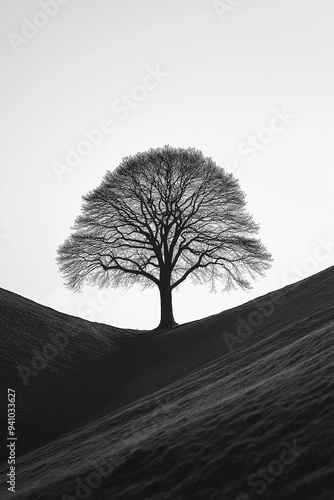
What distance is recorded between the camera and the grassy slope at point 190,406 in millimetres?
7977

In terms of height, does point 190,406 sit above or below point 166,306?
below

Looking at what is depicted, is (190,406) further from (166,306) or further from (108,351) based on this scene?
(166,306)

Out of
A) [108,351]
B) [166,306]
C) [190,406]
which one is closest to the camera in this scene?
[190,406]

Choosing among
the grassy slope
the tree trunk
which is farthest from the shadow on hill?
the tree trunk

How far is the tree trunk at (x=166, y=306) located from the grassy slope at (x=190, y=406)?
19.3ft

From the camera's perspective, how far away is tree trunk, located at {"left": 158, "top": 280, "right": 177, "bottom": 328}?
111 ft

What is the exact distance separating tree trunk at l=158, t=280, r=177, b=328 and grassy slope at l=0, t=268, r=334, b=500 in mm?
5892

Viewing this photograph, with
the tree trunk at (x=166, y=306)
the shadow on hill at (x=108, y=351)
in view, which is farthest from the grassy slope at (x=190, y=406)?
the tree trunk at (x=166, y=306)

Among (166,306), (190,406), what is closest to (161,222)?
(166,306)

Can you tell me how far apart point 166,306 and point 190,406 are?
21.9m

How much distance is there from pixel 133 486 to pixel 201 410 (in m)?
3.03

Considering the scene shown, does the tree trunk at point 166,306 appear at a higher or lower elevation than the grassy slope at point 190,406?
higher

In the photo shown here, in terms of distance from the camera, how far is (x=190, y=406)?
1262cm

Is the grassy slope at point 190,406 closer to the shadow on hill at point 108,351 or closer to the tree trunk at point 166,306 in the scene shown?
the shadow on hill at point 108,351
